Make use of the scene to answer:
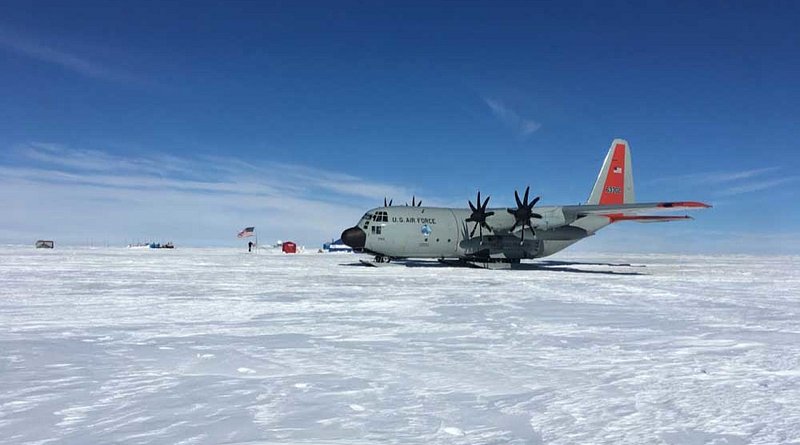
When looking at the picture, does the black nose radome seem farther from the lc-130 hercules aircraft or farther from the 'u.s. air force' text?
the 'u.s. air force' text

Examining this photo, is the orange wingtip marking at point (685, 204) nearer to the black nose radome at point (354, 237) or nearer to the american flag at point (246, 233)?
the black nose radome at point (354, 237)

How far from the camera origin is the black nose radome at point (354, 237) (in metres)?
30.9

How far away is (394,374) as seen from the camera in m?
6.04

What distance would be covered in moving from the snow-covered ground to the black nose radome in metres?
18.4

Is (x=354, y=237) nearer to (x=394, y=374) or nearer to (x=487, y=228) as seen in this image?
(x=487, y=228)

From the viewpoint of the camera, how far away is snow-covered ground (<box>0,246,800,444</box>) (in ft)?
13.8

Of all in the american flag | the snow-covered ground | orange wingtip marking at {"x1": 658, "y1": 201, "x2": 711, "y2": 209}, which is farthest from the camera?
the american flag

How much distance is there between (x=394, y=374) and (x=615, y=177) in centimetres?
3356

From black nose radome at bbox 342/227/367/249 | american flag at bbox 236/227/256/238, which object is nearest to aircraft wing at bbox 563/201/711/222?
black nose radome at bbox 342/227/367/249

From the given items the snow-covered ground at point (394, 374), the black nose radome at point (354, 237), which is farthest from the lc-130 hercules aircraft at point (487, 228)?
the snow-covered ground at point (394, 374)

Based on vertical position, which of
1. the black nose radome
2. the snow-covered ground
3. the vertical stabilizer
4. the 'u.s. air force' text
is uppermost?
the vertical stabilizer

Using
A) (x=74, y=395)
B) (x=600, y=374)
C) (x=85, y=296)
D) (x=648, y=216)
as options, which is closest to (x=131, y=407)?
(x=74, y=395)

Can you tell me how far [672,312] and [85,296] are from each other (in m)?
14.4

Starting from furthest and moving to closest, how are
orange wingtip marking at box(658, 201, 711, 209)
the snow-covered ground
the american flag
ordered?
the american flag
orange wingtip marking at box(658, 201, 711, 209)
the snow-covered ground
